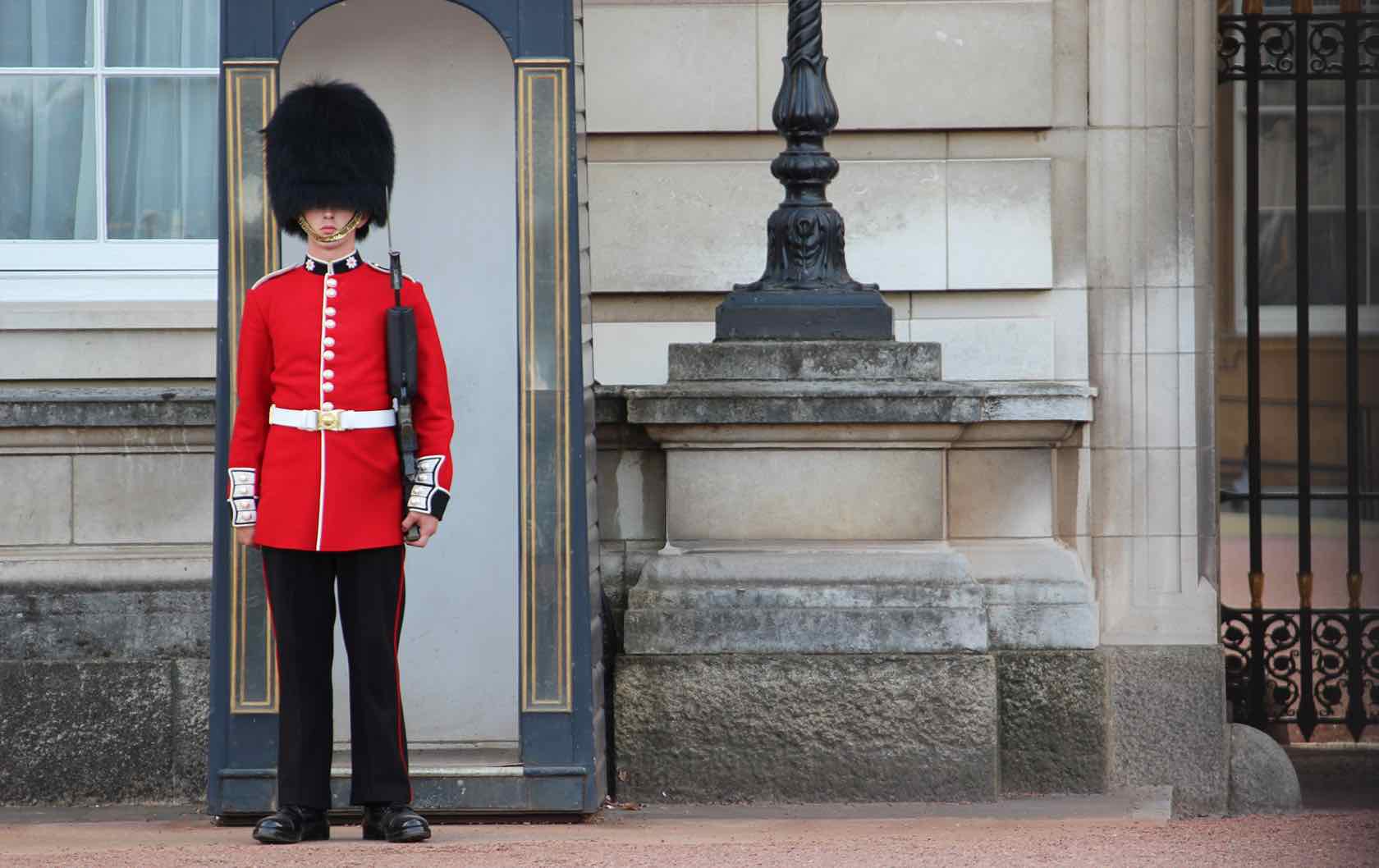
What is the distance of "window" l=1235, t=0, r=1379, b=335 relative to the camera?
14711 millimetres

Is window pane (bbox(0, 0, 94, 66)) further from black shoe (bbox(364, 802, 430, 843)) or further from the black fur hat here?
black shoe (bbox(364, 802, 430, 843))

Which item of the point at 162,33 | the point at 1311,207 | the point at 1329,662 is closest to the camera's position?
the point at 162,33

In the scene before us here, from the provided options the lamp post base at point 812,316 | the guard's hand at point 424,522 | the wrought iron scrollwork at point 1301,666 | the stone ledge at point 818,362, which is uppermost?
the lamp post base at point 812,316

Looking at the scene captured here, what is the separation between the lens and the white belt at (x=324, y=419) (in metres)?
4.61

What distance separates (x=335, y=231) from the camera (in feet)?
15.3

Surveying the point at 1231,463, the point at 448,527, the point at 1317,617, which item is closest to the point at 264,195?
the point at 448,527

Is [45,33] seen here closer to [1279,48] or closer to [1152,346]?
[1152,346]

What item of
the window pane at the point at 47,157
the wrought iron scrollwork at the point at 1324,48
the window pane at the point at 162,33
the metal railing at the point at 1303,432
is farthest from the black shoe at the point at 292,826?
the wrought iron scrollwork at the point at 1324,48

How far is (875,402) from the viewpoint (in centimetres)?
550

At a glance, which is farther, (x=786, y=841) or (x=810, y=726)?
(x=810, y=726)

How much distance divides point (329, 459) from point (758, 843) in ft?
4.39

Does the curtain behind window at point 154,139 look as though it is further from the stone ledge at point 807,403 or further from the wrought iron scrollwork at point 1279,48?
the wrought iron scrollwork at point 1279,48

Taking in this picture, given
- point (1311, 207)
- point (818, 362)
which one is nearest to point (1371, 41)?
point (818, 362)


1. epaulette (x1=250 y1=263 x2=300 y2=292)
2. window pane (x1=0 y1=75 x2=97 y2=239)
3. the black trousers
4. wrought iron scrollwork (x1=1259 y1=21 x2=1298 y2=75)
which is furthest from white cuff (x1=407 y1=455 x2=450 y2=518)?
wrought iron scrollwork (x1=1259 y1=21 x2=1298 y2=75)
